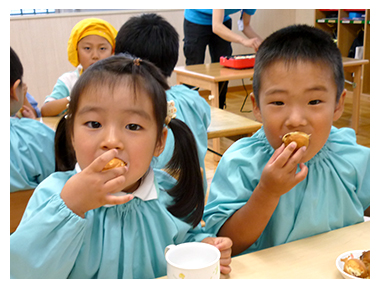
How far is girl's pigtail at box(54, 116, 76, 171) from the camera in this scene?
1212 mm

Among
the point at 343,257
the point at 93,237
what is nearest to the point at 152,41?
the point at 93,237

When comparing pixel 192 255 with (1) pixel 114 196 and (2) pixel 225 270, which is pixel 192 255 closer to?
(2) pixel 225 270

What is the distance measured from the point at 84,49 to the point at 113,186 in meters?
2.44

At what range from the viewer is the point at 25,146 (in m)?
1.97

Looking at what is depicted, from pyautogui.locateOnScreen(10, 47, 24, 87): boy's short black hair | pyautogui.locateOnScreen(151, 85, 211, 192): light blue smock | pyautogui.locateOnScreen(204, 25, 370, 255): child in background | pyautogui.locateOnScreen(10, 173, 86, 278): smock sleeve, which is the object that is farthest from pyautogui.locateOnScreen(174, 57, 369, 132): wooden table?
pyautogui.locateOnScreen(10, 173, 86, 278): smock sleeve

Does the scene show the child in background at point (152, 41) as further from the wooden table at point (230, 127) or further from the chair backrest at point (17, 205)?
the chair backrest at point (17, 205)

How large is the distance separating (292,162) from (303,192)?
29 cm

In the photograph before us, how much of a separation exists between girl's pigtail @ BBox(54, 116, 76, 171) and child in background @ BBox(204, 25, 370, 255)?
435mm

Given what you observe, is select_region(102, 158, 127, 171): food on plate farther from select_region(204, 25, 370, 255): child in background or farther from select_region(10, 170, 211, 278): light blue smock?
select_region(204, 25, 370, 255): child in background

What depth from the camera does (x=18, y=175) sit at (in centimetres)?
189

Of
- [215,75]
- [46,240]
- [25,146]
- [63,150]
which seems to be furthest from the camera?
[215,75]
